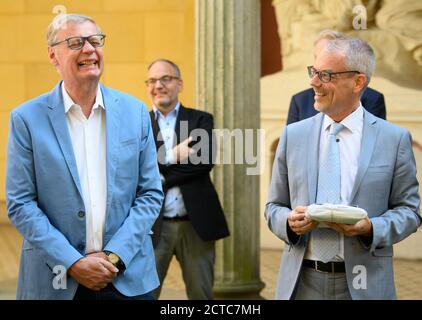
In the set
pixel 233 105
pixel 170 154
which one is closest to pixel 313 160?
pixel 170 154

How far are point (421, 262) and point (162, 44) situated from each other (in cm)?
386

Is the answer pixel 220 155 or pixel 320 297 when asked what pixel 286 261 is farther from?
pixel 220 155

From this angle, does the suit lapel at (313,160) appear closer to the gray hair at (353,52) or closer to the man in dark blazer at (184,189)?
the gray hair at (353,52)

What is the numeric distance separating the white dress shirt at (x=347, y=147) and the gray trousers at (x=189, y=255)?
2.23 meters

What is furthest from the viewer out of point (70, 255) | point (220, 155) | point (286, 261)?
point (220, 155)

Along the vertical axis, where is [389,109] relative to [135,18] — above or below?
below

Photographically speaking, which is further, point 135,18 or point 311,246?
point 135,18

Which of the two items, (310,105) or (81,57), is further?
(310,105)

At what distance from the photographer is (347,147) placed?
148 inches

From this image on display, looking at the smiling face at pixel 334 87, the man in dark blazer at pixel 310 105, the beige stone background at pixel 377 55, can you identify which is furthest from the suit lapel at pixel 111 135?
the beige stone background at pixel 377 55

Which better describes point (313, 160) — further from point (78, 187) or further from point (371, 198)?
point (78, 187)

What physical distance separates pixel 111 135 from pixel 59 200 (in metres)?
0.31

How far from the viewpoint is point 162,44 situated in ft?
36.3

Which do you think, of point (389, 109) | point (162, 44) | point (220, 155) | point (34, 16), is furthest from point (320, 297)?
point (34, 16)
